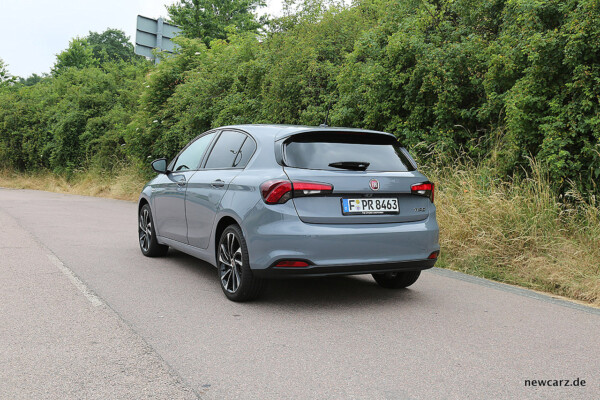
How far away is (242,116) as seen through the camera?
611 inches

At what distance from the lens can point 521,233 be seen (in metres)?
7.30

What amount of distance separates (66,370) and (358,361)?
6.17ft

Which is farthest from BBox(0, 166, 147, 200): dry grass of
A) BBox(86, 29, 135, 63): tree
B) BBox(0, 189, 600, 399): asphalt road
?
BBox(86, 29, 135, 63): tree

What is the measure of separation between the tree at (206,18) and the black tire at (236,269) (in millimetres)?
34116

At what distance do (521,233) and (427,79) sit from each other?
11.2ft

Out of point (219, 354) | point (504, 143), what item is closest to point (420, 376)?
point (219, 354)

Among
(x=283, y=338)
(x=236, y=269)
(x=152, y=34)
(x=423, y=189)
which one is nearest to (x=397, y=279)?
(x=423, y=189)

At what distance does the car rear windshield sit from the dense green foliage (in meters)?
2.63

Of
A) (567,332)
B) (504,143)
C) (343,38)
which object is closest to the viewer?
(567,332)

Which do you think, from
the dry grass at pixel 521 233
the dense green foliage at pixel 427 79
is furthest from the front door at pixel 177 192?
the dense green foliage at pixel 427 79

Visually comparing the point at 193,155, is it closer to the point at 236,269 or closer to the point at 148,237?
the point at 148,237

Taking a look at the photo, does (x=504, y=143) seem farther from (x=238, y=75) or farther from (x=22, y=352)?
(x=238, y=75)

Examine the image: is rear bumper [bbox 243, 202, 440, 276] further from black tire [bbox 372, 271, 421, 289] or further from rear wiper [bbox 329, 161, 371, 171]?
black tire [bbox 372, 271, 421, 289]

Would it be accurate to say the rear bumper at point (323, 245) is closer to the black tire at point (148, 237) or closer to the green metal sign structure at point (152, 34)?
the black tire at point (148, 237)
